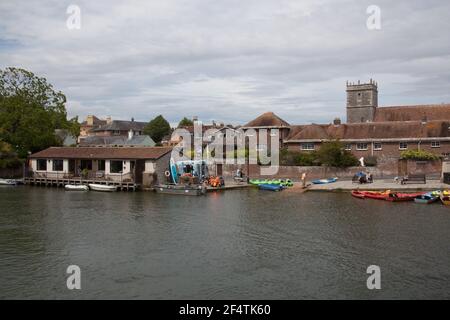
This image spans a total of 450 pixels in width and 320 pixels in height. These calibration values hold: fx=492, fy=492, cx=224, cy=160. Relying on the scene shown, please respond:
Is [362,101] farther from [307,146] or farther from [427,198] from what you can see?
[427,198]

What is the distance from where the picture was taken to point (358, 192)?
40.5 metres

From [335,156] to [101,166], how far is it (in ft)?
82.2

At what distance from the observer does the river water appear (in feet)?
58.0

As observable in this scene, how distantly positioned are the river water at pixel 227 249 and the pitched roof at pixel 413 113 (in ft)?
101

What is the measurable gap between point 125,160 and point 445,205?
99.3 ft

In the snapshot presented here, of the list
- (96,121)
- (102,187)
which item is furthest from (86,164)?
(96,121)

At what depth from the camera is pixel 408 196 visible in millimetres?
37594

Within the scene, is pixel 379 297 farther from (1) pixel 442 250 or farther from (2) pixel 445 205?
(2) pixel 445 205

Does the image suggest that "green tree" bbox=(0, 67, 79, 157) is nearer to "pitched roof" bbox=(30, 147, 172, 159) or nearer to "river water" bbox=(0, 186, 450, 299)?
"pitched roof" bbox=(30, 147, 172, 159)

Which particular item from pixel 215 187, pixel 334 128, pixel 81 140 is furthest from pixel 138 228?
pixel 81 140

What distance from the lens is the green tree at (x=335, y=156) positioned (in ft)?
166

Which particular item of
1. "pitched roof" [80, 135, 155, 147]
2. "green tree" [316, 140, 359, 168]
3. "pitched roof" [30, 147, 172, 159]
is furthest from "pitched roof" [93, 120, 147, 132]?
"green tree" [316, 140, 359, 168]

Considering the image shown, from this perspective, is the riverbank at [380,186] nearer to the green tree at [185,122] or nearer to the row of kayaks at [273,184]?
the row of kayaks at [273,184]

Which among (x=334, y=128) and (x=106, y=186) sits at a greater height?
(x=334, y=128)
